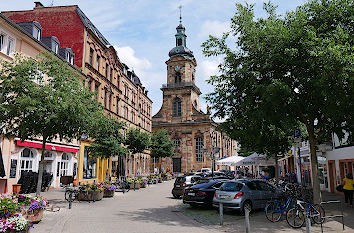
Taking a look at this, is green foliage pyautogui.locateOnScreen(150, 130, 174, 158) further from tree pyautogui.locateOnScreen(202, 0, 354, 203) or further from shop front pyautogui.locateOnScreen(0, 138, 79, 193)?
tree pyautogui.locateOnScreen(202, 0, 354, 203)

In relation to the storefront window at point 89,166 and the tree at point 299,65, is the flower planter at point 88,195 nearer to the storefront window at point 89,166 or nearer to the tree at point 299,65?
the tree at point 299,65

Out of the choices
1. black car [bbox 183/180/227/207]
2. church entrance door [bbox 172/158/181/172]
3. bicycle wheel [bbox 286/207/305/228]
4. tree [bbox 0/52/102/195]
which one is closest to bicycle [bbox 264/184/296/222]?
bicycle wheel [bbox 286/207/305/228]

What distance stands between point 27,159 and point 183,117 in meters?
49.9

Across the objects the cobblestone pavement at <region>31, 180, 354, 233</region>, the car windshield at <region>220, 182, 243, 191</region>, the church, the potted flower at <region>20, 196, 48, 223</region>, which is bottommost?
the cobblestone pavement at <region>31, 180, 354, 233</region>

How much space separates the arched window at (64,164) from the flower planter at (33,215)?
15638 mm

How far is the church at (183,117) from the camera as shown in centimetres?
6600

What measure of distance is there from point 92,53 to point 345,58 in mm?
26865

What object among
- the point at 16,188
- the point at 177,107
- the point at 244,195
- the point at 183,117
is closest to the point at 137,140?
the point at 16,188

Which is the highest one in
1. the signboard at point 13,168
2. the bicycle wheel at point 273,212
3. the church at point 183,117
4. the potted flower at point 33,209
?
the church at point 183,117

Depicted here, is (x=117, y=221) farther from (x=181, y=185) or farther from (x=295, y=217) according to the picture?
(x=181, y=185)

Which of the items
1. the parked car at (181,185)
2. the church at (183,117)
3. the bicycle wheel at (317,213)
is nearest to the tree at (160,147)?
the church at (183,117)

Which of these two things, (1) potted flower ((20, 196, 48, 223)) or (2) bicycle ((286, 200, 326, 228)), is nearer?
(1) potted flower ((20, 196, 48, 223))

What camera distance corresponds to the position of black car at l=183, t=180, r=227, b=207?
1369 cm

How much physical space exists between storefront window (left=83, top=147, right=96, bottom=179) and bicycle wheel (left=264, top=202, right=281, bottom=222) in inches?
819
